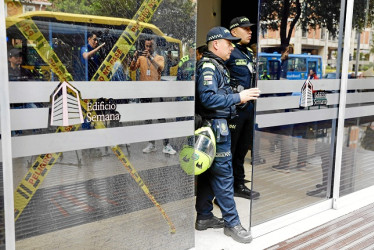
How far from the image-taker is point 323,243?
11.0ft

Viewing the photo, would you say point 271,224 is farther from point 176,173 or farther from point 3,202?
point 3,202

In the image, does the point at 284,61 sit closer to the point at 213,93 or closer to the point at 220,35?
the point at 220,35

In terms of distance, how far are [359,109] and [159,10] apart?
2.96m

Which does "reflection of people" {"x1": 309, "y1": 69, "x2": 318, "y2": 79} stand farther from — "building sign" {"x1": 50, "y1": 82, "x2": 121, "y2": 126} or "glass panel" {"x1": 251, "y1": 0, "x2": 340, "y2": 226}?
"building sign" {"x1": 50, "y1": 82, "x2": 121, "y2": 126}

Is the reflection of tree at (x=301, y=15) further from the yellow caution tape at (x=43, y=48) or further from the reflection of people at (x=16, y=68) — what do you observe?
the reflection of people at (x=16, y=68)

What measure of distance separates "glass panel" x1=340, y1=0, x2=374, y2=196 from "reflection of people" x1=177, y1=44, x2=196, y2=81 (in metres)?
2.16

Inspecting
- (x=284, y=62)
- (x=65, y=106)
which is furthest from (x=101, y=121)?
(x=284, y=62)

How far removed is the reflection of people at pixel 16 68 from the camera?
6.56 feet

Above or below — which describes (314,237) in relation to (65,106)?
below

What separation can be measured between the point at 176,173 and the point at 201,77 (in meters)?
0.79

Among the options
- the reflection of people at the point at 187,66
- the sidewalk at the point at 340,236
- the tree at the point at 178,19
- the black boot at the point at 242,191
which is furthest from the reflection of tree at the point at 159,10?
the black boot at the point at 242,191

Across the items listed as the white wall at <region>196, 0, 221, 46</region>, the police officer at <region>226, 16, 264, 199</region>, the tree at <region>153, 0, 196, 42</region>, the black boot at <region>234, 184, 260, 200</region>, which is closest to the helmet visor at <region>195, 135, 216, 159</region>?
the tree at <region>153, 0, 196, 42</region>

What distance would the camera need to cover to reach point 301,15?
3.68 m

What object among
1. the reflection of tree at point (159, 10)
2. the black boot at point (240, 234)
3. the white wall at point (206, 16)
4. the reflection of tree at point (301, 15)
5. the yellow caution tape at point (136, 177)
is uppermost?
the white wall at point (206, 16)
